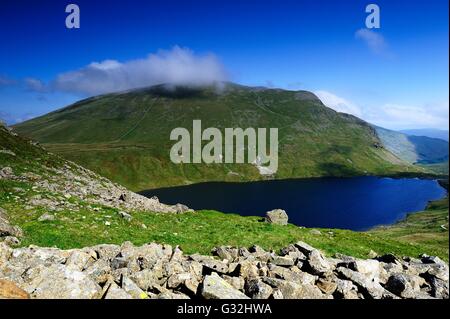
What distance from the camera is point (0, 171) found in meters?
49.1

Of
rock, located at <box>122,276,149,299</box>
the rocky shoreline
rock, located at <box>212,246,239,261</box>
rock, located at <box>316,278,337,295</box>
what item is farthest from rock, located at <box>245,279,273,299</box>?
rock, located at <box>212,246,239,261</box>

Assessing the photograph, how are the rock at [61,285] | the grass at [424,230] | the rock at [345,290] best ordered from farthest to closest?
the grass at [424,230], the rock at [345,290], the rock at [61,285]

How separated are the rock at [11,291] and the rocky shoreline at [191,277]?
0.03m

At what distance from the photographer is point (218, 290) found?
16.9 m

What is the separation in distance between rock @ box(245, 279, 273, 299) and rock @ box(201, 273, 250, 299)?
2.78ft

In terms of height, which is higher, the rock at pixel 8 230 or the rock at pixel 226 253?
the rock at pixel 8 230

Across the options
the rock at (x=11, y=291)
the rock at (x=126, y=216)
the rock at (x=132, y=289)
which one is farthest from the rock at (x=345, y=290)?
the rock at (x=126, y=216)

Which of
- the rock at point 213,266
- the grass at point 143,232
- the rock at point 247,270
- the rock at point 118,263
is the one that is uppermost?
the rock at point 118,263

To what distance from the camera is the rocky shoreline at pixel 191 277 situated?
16422 millimetres

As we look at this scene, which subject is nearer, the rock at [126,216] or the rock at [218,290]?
the rock at [218,290]

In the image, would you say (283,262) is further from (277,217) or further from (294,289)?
(277,217)

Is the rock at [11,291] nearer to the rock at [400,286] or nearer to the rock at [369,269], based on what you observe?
the rock at [369,269]

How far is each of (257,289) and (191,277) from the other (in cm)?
352
